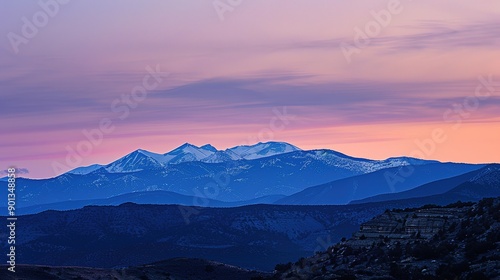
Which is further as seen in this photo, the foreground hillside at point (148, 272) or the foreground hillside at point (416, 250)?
the foreground hillside at point (148, 272)

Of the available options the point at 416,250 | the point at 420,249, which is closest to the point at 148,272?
the point at 416,250

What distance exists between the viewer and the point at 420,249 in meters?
68.1

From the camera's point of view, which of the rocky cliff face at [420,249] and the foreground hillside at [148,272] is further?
the foreground hillside at [148,272]

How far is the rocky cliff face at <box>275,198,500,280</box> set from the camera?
6093 cm

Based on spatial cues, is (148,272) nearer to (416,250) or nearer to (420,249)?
(416,250)

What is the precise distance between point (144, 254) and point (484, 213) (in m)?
109

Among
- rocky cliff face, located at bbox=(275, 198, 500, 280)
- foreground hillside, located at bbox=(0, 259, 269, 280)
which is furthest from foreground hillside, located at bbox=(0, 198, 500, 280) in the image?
foreground hillside, located at bbox=(0, 259, 269, 280)

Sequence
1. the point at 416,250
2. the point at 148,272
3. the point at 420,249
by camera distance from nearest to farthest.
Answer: the point at 420,249 < the point at 416,250 < the point at 148,272

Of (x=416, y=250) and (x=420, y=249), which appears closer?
(x=420, y=249)

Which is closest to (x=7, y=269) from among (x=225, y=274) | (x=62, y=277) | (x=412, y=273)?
(x=62, y=277)

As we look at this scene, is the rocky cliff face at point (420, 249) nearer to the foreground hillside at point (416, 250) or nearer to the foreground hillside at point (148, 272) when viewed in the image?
the foreground hillside at point (416, 250)

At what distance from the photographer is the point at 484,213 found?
74812mm

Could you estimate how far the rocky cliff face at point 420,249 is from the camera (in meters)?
60.9

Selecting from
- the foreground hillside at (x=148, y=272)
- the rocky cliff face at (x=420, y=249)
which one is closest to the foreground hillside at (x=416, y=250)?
the rocky cliff face at (x=420, y=249)
